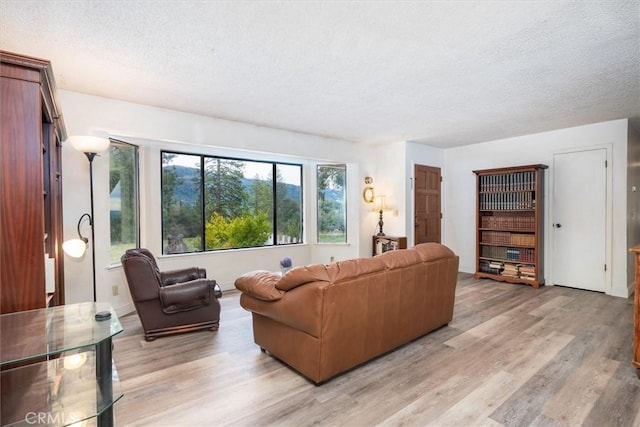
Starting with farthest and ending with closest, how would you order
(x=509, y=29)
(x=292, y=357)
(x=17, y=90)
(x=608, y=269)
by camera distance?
(x=608, y=269)
(x=292, y=357)
(x=509, y=29)
(x=17, y=90)

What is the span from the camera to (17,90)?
164 cm

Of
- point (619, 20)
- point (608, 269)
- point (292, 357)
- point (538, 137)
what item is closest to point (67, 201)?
point (292, 357)

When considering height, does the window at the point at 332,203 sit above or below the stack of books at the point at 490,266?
above

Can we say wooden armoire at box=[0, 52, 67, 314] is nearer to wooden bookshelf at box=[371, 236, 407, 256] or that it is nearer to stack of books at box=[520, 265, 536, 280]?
wooden bookshelf at box=[371, 236, 407, 256]

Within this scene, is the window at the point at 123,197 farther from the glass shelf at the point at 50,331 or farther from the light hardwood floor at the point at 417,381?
the glass shelf at the point at 50,331

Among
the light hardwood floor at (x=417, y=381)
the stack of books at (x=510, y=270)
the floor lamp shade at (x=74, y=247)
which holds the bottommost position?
the light hardwood floor at (x=417, y=381)

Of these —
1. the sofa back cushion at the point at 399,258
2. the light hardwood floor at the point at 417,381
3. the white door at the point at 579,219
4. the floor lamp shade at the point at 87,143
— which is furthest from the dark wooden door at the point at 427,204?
the floor lamp shade at the point at 87,143

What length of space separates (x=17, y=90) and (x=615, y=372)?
436 cm

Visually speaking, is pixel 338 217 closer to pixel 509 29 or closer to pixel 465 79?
pixel 465 79

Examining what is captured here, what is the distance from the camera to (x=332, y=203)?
6.13 meters

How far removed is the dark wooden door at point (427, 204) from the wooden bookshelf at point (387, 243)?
43cm

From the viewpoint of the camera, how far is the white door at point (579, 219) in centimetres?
465

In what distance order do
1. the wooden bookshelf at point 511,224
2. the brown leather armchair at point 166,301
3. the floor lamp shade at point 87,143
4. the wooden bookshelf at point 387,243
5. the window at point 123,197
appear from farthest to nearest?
the wooden bookshelf at point 387,243 → the wooden bookshelf at point 511,224 → the window at point 123,197 → the brown leather armchair at point 166,301 → the floor lamp shade at point 87,143

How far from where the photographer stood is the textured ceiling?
6.36 ft
